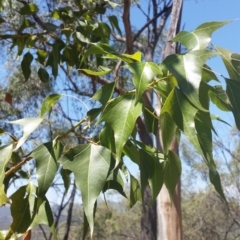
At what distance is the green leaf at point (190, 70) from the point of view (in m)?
0.42

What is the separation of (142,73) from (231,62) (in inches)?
3.8

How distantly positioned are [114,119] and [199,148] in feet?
0.30

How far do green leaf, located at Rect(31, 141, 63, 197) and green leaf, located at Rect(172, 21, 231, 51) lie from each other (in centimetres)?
19

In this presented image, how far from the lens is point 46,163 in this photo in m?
0.53

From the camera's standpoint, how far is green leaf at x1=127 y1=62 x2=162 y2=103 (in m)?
0.44

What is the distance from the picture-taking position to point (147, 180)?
0.51m

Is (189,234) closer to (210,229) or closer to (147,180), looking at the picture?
(210,229)

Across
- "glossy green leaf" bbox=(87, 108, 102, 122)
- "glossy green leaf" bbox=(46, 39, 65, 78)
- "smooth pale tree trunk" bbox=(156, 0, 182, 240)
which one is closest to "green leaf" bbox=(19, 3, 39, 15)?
"glossy green leaf" bbox=(46, 39, 65, 78)

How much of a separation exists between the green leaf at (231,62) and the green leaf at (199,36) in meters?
0.02

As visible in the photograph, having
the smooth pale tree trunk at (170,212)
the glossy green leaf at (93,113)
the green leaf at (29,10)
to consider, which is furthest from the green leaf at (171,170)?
the smooth pale tree trunk at (170,212)

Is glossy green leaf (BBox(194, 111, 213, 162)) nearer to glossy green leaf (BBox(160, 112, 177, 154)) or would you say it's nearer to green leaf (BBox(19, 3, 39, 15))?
glossy green leaf (BBox(160, 112, 177, 154))

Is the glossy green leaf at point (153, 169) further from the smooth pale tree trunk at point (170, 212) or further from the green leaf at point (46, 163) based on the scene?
the smooth pale tree trunk at point (170, 212)

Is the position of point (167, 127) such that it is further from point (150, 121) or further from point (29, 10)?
point (29, 10)

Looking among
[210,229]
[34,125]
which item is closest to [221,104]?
[34,125]
